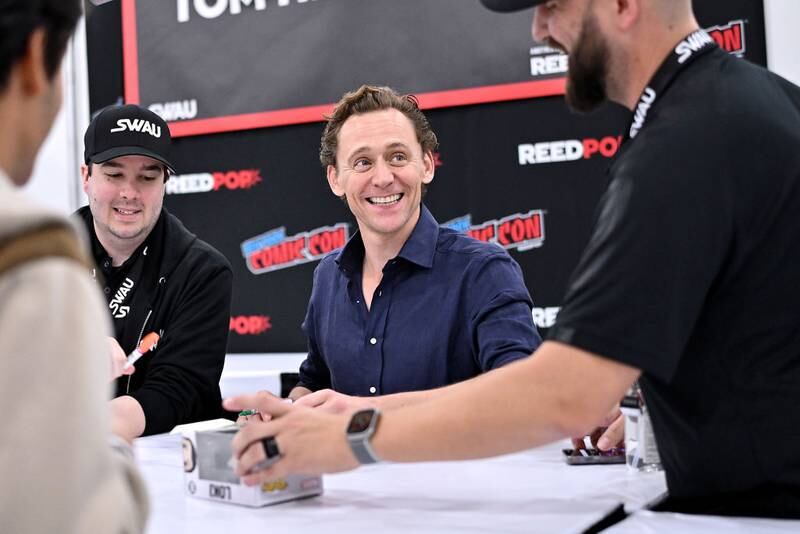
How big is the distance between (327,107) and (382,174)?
1.27m

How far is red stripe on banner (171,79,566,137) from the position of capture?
3.08 meters

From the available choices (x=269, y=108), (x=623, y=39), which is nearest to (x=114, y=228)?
(x=269, y=108)

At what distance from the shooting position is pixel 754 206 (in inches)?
40.2

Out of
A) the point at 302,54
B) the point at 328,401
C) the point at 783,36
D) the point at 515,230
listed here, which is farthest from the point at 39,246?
the point at 302,54

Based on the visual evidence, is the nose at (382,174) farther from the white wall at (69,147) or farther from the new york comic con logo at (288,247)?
the white wall at (69,147)

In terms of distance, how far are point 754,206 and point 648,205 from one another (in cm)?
14

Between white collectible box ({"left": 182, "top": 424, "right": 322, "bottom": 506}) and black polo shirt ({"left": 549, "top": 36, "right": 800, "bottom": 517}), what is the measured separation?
465 millimetres

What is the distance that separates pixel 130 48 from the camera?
3688mm

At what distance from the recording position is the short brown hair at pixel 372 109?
2264mm

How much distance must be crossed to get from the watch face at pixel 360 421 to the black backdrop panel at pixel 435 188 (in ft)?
6.56

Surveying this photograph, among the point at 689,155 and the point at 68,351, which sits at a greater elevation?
the point at 689,155

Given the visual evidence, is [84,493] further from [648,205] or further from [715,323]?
[715,323]

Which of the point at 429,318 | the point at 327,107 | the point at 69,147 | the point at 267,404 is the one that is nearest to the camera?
the point at 267,404

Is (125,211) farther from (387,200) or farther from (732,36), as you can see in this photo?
(732,36)
